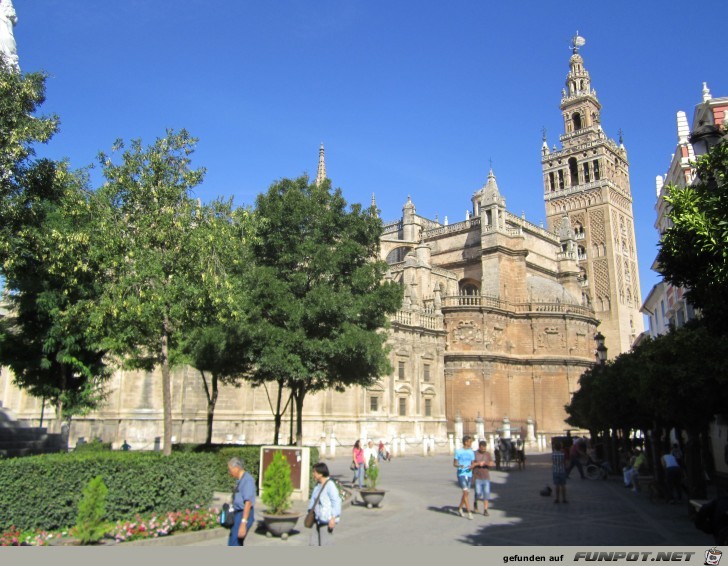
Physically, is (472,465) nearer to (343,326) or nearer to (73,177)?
(343,326)

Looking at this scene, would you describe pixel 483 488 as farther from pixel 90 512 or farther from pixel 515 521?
pixel 90 512

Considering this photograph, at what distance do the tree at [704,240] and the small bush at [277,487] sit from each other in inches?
290

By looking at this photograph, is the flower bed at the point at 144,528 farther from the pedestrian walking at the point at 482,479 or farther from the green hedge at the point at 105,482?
the pedestrian walking at the point at 482,479

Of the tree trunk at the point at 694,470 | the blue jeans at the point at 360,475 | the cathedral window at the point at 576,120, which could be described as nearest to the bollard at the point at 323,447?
the blue jeans at the point at 360,475

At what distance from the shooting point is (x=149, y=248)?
14148 millimetres

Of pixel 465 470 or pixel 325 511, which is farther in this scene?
pixel 465 470

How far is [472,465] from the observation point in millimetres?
13477

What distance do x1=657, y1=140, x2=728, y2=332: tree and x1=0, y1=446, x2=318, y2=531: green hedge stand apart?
9.14m

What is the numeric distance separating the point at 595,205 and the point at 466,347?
37479mm

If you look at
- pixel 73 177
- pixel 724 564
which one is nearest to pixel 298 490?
pixel 73 177

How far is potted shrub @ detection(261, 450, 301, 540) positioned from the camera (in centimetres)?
1034

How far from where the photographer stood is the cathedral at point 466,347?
95.8 ft

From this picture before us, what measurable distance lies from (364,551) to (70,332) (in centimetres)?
1103

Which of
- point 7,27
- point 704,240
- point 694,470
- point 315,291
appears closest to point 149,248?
point 315,291
